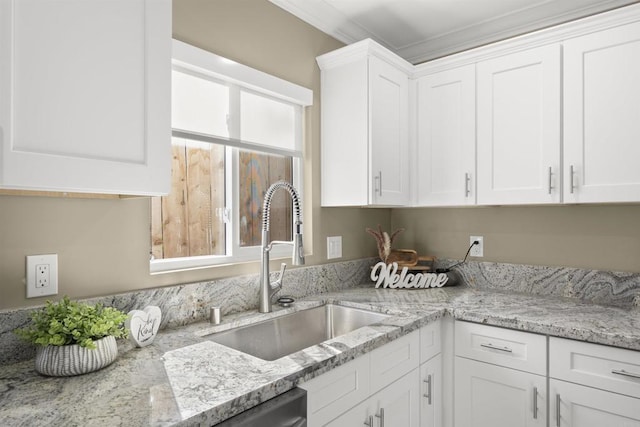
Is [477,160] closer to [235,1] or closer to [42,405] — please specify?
→ [235,1]

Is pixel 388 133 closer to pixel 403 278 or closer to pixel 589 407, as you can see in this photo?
pixel 403 278

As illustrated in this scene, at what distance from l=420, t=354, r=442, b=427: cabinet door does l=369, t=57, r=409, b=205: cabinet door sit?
2.77 feet

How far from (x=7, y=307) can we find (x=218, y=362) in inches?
25.3

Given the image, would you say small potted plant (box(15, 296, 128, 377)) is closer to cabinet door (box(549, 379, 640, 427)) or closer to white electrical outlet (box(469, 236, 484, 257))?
cabinet door (box(549, 379, 640, 427))

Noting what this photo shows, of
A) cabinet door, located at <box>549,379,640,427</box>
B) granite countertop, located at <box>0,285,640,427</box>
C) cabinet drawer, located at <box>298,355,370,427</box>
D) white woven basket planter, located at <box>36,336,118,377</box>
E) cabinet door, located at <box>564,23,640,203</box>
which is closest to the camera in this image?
granite countertop, located at <box>0,285,640,427</box>

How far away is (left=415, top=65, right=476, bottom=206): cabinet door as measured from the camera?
2.18 m

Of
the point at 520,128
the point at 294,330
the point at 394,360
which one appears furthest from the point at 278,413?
the point at 520,128

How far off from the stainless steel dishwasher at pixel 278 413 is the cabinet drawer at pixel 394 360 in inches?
16.3

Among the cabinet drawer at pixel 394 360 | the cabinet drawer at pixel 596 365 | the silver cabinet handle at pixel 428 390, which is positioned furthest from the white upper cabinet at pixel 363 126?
the cabinet drawer at pixel 596 365

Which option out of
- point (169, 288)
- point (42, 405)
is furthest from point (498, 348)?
point (42, 405)

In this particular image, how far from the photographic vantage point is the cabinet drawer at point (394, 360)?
145 cm

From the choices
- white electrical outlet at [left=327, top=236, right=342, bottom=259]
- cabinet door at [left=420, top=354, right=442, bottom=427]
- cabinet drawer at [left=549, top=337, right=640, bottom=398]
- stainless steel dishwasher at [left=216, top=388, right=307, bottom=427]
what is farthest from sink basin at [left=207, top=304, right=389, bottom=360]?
cabinet drawer at [left=549, top=337, right=640, bottom=398]

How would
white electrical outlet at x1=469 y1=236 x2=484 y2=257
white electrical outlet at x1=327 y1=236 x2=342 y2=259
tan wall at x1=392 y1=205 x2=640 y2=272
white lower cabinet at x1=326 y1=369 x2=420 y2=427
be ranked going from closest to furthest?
white lower cabinet at x1=326 y1=369 x2=420 y2=427, tan wall at x1=392 y1=205 x2=640 y2=272, white electrical outlet at x1=327 y1=236 x2=342 y2=259, white electrical outlet at x1=469 y1=236 x2=484 y2=257

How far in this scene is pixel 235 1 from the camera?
71.8 inches
